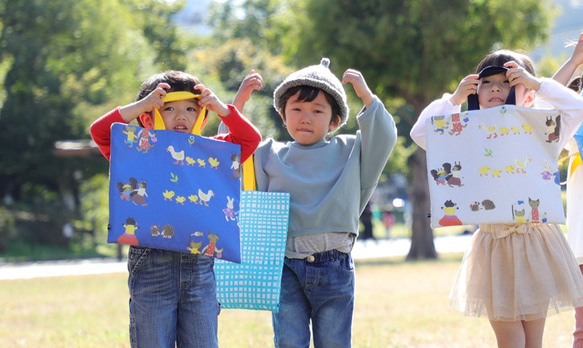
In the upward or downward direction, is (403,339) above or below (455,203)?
below

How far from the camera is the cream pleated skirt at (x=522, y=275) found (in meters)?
4.45

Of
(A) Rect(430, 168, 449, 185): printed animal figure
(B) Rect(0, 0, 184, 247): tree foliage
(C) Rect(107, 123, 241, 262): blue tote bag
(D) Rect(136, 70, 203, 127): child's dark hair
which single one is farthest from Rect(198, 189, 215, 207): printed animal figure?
(B) Rect(0, 0, 184, 247): tree foliage

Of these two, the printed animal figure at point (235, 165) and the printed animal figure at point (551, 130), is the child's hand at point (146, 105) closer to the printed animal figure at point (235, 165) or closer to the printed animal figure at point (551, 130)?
the printed animal figure at point (235, 165)

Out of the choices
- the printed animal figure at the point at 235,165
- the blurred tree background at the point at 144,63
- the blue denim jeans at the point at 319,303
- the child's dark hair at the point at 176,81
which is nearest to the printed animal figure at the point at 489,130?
the blue denim jeans at the point at 319,303

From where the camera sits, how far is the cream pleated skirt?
14.6 feet

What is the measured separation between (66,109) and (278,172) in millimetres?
23588

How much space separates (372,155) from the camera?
4539mm

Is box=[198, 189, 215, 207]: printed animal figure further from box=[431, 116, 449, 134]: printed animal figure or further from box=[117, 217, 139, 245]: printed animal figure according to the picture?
box=[431, 116, 449, 134]: printed animal figure

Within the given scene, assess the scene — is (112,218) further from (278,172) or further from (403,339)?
(403,339)

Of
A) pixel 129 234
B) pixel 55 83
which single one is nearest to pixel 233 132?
pixel 129 234

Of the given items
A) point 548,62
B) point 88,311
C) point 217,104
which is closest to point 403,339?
point 217,104

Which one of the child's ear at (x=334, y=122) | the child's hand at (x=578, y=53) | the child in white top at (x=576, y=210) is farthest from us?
the child in white top at (x=576, y=210)

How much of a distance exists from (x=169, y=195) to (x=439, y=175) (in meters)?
1.34

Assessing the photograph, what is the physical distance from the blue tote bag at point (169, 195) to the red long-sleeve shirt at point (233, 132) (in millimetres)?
127
